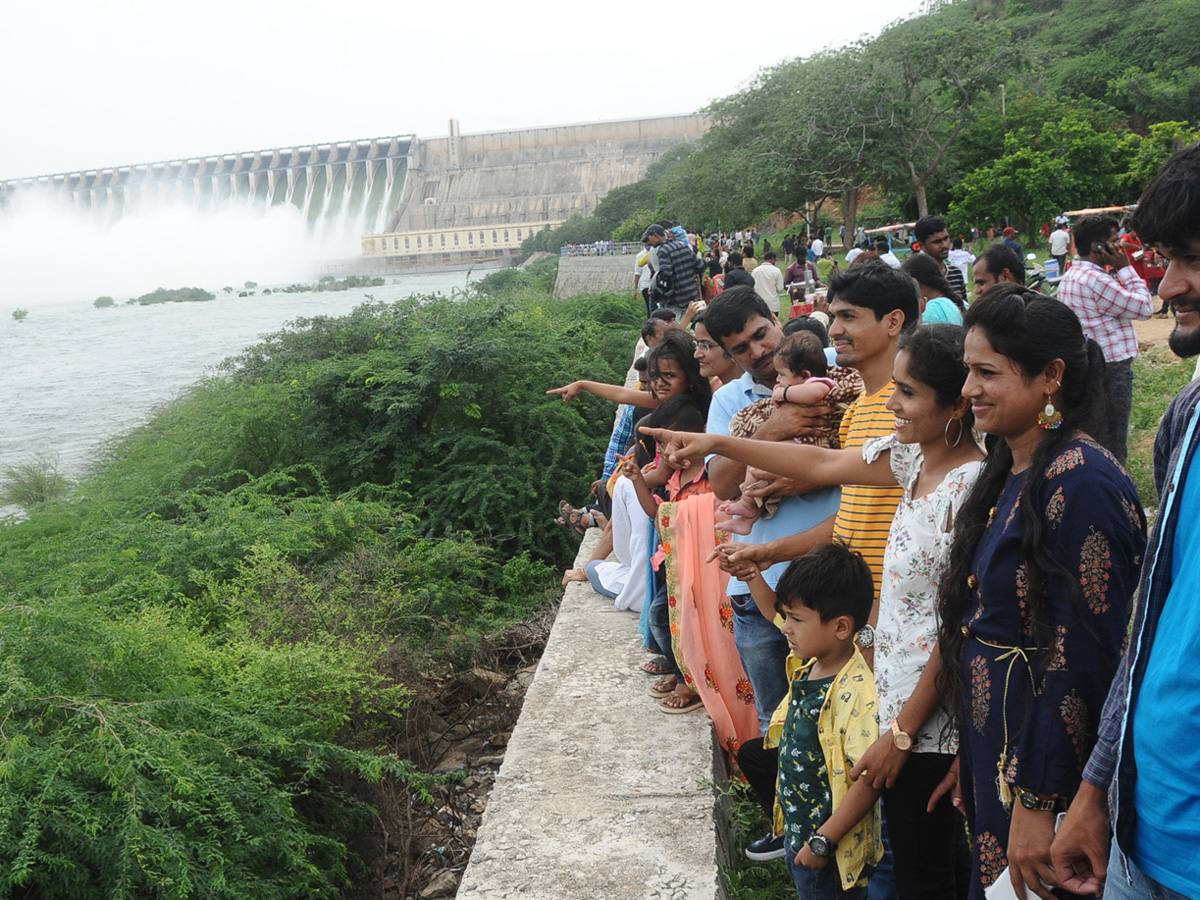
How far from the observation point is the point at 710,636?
240 centimetres

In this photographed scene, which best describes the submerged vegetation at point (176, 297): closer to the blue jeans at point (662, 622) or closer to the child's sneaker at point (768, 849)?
the blue jeans at point (662, 622)

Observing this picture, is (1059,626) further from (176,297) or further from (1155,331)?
(176,297)

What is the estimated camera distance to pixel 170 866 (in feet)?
6.82

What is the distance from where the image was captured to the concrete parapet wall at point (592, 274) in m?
22.9

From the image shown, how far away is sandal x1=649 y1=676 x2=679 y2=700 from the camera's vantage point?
8.78 feet

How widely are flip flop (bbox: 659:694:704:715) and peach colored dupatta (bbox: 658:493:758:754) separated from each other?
0.15 metres

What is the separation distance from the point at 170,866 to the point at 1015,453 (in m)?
1.89

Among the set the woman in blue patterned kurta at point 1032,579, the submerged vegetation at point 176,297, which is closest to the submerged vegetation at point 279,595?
the woman in blue patterned kurta at point 1032,579

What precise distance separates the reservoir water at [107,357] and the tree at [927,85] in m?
11.1

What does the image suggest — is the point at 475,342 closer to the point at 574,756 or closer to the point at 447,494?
the point at 447,494

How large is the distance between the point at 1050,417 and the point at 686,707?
1.54m

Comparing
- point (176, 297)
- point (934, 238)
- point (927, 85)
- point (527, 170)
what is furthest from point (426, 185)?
point (934, 238)

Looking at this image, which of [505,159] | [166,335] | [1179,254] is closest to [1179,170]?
[1179,254]

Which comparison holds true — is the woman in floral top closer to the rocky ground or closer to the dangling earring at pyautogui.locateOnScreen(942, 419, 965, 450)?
the dangling earring at pyautogui.locateOnScreen(942, 419, 965, 450)
